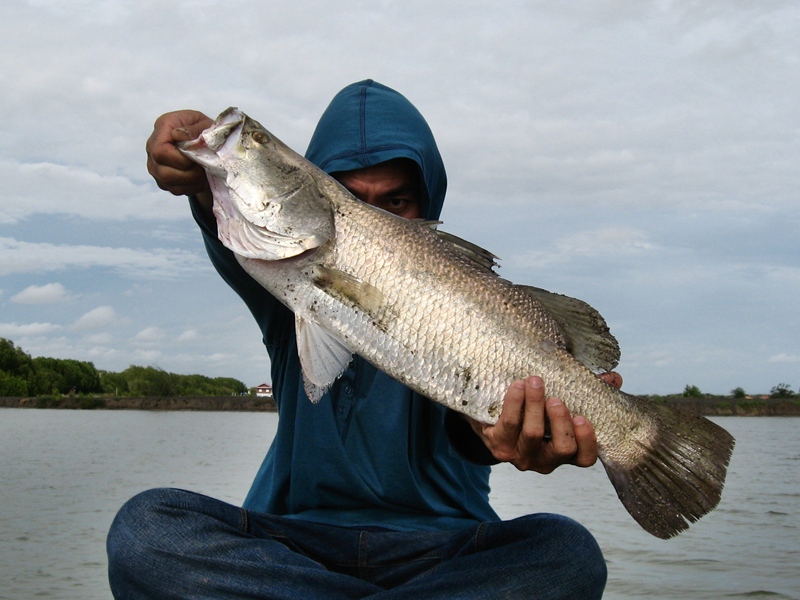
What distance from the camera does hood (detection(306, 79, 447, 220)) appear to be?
3850mm

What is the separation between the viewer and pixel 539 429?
2766 mm

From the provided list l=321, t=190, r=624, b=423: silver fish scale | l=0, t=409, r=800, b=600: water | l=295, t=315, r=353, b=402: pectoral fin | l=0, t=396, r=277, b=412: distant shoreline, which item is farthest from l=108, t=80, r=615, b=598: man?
l=0, t=396, r=277, b=412: distant shoreline

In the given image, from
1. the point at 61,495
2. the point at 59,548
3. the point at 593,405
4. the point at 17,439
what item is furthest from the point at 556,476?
the point at 17,439

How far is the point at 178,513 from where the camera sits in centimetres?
307

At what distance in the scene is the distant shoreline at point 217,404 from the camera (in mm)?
46594

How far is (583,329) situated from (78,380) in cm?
6566

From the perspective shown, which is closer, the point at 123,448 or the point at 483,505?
the point at 483,505

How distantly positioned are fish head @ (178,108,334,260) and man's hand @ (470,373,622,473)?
36.2 inches

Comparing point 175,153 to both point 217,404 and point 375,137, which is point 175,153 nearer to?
point 375,137

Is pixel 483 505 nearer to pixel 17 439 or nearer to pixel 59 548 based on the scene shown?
pixel 59 548

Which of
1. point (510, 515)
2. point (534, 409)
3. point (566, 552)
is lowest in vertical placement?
point (510, 515)

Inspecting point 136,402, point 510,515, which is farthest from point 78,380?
point 510,515

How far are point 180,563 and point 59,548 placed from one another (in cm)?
428

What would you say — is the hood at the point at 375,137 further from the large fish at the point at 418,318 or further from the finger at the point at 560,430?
the finger at the point at 560,430
